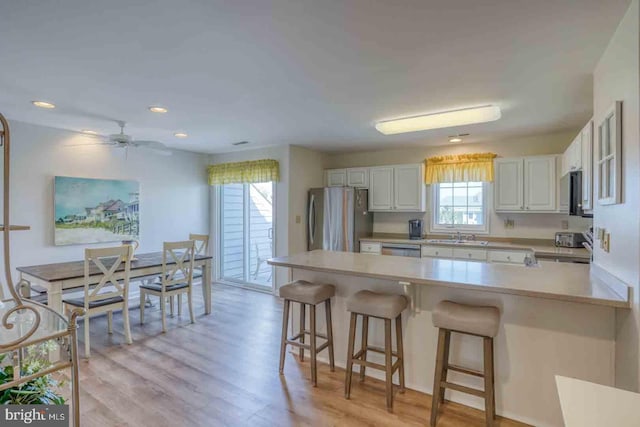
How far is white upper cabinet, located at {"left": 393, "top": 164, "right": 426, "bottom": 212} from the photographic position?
5109 mm

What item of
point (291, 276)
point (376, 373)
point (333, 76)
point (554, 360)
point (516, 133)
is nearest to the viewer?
point (554, 360)

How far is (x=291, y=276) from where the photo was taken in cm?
325

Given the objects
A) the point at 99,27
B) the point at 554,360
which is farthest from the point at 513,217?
the point at 99,27

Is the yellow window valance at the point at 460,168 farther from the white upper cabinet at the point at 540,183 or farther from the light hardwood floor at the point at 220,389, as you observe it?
the light hardwood floor at the point at 220,389

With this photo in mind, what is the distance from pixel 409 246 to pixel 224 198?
131 inches

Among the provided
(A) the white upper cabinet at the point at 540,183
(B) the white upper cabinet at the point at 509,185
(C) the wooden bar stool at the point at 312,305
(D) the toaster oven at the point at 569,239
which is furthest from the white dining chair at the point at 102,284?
(D) the toaster oven at the point at 569,239

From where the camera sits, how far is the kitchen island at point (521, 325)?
1965 mm

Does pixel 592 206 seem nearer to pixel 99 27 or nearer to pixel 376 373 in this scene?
pixel 376 373

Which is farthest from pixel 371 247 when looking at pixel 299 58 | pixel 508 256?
pixel 299 58

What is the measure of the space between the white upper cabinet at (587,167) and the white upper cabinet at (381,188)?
2737 mm

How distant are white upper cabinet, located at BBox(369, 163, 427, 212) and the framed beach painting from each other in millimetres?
3625

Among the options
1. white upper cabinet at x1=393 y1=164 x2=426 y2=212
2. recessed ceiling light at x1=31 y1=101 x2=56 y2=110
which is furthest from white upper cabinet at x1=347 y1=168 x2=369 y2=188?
recessed ceiling light at x1=31 y1=101 x2=56 y2=110

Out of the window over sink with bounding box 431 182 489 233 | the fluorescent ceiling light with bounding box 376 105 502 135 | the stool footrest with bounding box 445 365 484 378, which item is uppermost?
the fluorescent ceiling light with bounding box 376 105 502 135

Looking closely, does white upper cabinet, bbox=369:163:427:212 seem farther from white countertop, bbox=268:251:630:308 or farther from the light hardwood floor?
the light hardwood floor
